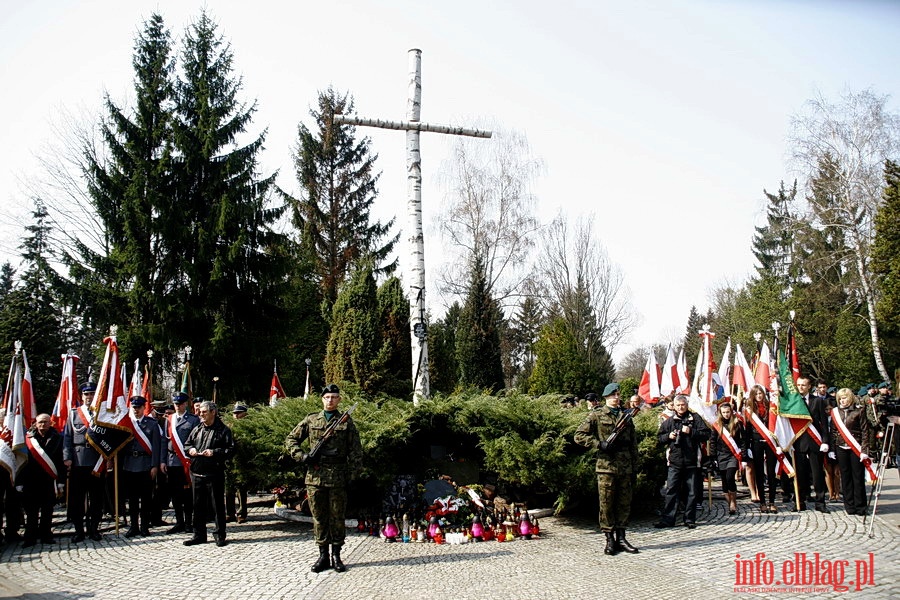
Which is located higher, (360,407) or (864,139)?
(864,139)

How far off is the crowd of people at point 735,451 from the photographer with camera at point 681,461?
0.04 ft

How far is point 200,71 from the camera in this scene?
23531mm

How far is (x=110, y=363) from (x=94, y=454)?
136 centimetres

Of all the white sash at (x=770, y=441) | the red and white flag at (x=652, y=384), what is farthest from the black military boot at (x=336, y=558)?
the red and white flag at (x=652, y=384)

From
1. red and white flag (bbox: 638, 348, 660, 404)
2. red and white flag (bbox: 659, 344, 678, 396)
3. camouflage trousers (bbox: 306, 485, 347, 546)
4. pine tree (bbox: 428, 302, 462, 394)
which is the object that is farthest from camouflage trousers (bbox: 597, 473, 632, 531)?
red and white flag (bbox: 638, 348, 660, 404)

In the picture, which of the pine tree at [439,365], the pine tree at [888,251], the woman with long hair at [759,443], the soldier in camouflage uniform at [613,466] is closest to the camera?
the soldier in camouflage uniform at [613,466]

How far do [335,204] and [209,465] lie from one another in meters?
25.6

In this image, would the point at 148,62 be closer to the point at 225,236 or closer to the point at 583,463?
the point at 225,236

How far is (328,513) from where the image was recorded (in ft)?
24.5

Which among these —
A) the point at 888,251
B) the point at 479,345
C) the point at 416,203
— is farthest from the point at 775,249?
the point at 416,203

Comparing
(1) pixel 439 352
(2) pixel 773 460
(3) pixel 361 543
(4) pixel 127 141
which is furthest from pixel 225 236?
(2) pixel 773 460

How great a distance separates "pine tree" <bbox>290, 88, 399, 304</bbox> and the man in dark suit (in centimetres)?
2344

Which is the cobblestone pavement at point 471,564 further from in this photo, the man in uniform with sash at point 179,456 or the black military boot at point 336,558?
the man in uniform with sash at point 179,456

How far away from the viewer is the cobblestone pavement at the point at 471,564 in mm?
6406
